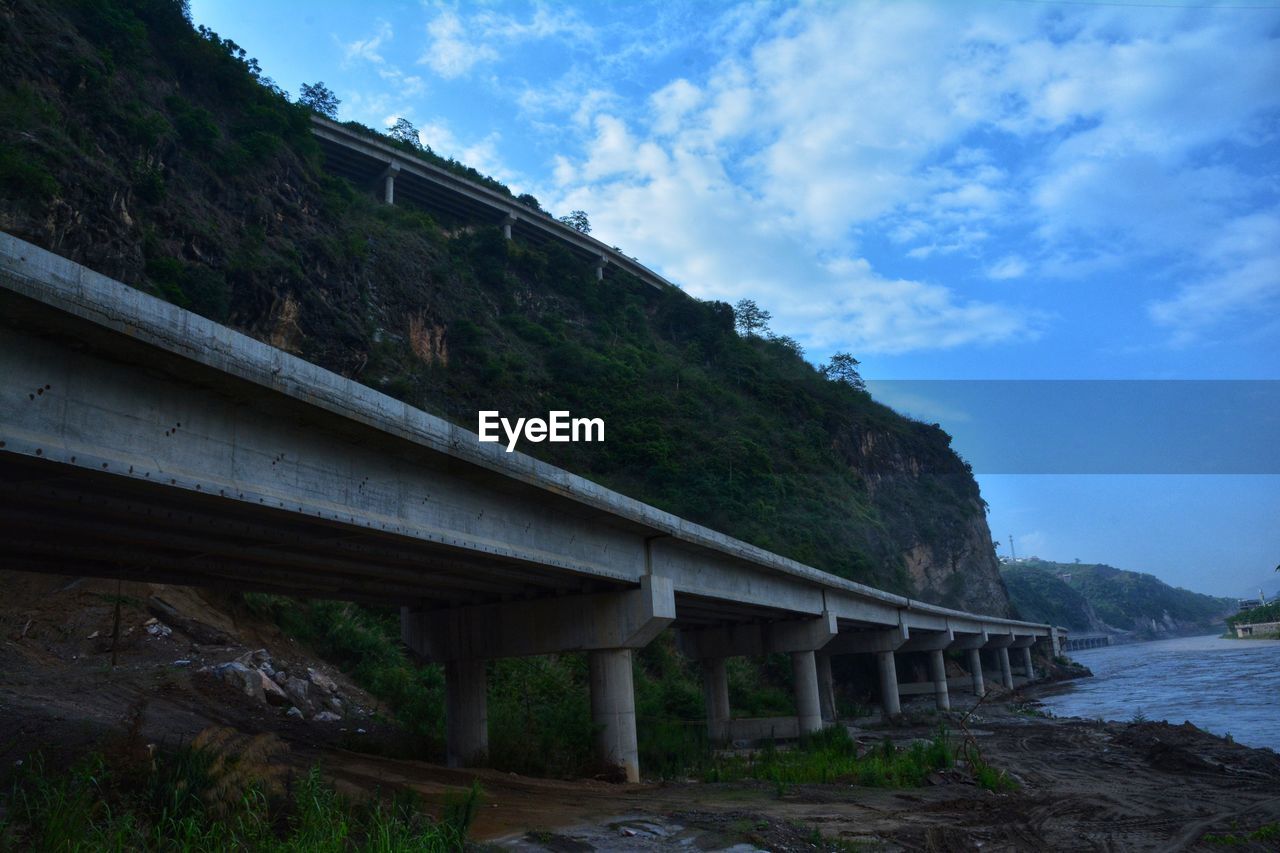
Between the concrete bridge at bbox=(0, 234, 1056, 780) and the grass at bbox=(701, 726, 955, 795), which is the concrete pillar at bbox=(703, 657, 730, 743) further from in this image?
the grass at bbox=(701, 726, 955, 795)

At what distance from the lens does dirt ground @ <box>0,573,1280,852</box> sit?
12172mm

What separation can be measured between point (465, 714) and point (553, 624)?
9.60ft

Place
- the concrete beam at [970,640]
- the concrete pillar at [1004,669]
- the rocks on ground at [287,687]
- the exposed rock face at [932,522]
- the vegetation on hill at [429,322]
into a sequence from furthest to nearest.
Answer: the exposed rock face at [932,522], the concrete pillar at [1004,669], the concrete beam at [970,640], the vegetation on hill at [429,322], the rocks on ground at [287,687]

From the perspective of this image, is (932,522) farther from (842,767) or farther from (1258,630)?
(1258,630)

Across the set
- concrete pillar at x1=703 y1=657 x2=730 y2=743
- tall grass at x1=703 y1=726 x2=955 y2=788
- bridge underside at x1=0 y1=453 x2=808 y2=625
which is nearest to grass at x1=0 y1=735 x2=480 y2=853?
bridge underside at x1=0 y1=453 x2=808 y2=625

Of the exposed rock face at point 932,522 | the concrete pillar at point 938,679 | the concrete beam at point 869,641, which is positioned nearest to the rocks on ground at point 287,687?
the concrete beam at point 869,641

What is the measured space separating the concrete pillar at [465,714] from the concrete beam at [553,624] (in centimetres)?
37

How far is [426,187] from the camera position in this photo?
236 ft

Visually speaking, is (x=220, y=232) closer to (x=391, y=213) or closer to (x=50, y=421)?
(x=391, y=213)

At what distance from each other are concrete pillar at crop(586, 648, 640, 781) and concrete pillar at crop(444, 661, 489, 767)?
2671 millimetres

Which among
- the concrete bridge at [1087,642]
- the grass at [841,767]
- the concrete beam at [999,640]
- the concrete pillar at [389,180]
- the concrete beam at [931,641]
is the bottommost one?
the concrete bridge at [1087,642]

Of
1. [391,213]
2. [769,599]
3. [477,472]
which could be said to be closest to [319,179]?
[391,213]

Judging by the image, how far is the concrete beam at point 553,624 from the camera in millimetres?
19031

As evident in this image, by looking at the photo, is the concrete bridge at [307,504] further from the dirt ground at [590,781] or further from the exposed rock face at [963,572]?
the exposed rock face at [963,572]
